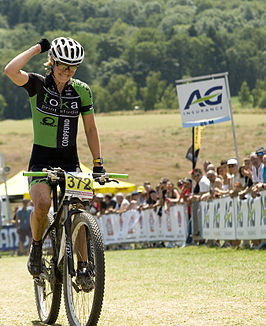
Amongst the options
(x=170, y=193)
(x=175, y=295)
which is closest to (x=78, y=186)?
(x=175, y=295)

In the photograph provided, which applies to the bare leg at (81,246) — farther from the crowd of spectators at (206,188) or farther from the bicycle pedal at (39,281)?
the crowd of spectators at (206,188)

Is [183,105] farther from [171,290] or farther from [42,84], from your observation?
[42,84]

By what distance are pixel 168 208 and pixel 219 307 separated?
13.6 m

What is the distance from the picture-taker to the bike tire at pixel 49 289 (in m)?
6.39

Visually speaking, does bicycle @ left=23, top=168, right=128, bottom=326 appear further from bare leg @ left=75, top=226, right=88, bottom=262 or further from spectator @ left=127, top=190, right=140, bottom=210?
spectator @ left=127, top=190, right=140, bottom=210

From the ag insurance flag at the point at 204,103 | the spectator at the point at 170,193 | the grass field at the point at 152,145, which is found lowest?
the spectator at the point at 170,193

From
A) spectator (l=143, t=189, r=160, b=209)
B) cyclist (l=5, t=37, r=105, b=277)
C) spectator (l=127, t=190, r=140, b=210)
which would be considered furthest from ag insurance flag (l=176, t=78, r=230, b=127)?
cyclist (l=5, t=37, r=105, b=277)

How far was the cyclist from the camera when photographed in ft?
20.6

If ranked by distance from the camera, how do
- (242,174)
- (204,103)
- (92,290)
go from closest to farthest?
(92,290) → (242,174) → (204,103)

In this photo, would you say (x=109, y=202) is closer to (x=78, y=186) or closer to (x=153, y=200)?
(x=153, y=200)

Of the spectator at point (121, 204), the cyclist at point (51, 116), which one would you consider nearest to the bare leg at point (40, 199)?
the cyclist at point (51, 116)

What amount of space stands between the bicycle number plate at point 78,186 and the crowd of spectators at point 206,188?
8.28m

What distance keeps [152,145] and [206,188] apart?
63329 mm

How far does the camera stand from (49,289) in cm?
684
